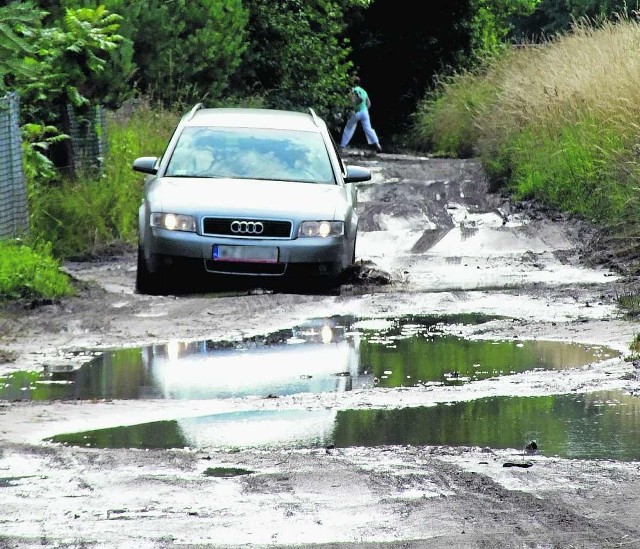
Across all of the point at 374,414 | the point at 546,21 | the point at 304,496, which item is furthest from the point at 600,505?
the point at 546,21

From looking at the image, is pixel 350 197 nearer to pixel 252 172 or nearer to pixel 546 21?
pixel 252 172

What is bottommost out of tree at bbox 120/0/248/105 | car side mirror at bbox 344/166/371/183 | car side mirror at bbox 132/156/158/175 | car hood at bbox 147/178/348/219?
car hood at bbox 147/178/348/219

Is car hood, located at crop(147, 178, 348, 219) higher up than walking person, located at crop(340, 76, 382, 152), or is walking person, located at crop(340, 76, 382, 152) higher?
car hood, located at crop(147, 178, 348, 219)

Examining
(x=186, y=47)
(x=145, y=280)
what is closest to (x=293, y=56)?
(x=186, y=47)

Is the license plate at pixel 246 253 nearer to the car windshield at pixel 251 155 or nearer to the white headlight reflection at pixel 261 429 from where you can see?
the car windshield at pixel 251 155

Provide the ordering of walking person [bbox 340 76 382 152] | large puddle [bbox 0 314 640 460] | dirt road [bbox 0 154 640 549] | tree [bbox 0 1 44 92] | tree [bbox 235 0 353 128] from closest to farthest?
1. dirt road [bbox 0 154 640 549]
2. large puddle [bbox 0 314 640 460]
3. tree [bbox 0 1 44 92]
4. tree [bbox 235 0 353 128]
5. walking person [bbox 340 76 382 152]

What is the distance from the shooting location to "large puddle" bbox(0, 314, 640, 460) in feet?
24.1

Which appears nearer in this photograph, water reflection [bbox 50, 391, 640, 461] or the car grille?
water reflection [bbox 50, 391, 640, 461]

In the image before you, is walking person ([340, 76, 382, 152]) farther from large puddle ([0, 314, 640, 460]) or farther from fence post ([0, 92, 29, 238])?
large puddle ([0, 314, 640, 460])

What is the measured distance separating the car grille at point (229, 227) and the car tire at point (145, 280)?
67 cm

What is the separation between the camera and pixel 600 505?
5941 millimetres

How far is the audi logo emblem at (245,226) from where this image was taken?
1270cm

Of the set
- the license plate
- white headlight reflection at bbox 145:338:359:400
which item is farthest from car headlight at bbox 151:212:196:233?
white headlight reflection at bbox 145:338:359:400

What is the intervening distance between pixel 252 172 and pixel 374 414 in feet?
20.1
